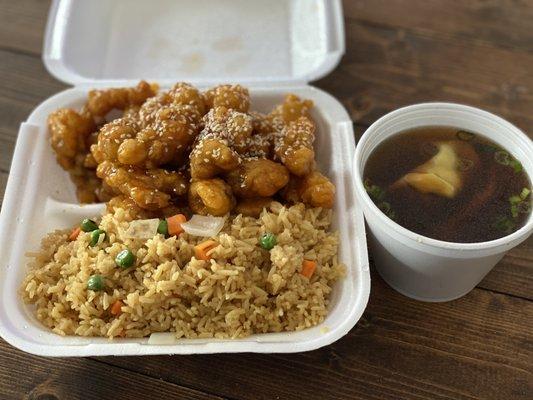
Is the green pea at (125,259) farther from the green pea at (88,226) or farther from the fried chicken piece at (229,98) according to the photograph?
the fried chicken piece at (229,98)

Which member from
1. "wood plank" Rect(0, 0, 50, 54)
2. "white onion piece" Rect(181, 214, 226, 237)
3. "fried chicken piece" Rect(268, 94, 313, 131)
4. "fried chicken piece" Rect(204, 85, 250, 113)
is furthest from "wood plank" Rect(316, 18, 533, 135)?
"wood plank" Rect(0, 0, 50, 54)

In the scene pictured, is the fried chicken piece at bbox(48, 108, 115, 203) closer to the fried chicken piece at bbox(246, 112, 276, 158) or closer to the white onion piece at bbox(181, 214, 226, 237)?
the white onion piece at bbox(181, 214, 226, 237)

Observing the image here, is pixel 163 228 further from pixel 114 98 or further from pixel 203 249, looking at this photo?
pixel 114 98

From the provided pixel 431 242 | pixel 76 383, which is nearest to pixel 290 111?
pixel 431 242

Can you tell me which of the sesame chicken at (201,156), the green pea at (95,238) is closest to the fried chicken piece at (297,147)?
the sesame chicken at (201,156)

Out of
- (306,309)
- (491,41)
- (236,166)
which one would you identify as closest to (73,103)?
(236,166)

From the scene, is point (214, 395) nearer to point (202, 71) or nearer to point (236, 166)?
point (236, 166)
